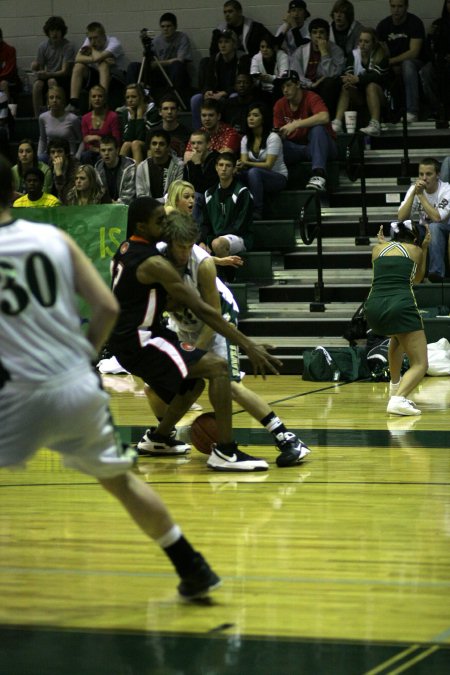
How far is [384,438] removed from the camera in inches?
301

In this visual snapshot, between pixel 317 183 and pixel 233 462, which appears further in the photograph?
pixel 317 183

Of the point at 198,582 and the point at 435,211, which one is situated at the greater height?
the point at 435,211

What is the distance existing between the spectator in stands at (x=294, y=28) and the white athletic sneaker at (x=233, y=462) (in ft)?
31.4

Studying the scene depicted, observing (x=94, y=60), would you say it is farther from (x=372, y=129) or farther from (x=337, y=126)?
(x=372, y=129)

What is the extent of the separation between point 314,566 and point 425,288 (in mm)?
8161

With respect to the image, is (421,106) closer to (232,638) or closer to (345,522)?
(345,522)

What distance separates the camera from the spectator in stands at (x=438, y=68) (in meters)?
14.5

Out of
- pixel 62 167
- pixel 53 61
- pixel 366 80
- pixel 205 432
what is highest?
pixel 53 61

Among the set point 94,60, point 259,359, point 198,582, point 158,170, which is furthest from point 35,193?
point 198,582

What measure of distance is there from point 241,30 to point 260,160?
9.47ft

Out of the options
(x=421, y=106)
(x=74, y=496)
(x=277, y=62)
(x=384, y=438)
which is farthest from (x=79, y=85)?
(x=74, y=496)

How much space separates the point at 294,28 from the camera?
1516 centimetres

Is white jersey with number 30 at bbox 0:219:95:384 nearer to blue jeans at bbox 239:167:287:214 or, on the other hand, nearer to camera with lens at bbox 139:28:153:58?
blue jeans at bbox 239:167:287:214

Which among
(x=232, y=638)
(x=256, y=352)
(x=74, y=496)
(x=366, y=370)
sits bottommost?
(x=366, y=370)
